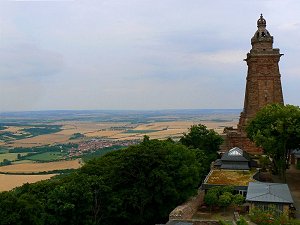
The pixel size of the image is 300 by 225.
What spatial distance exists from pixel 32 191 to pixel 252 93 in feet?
85.7

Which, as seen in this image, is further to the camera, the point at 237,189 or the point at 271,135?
the point at 271,135

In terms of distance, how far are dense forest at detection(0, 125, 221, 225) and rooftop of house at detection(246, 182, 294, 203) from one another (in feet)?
14.5

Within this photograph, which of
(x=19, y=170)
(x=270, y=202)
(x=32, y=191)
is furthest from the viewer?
(x=19, y=170)

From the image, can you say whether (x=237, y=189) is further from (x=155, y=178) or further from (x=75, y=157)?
(x=75, y=157)

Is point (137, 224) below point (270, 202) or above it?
below

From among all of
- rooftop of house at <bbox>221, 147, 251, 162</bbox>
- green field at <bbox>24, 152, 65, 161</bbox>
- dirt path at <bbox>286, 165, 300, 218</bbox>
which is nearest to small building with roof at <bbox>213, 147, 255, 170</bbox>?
rooftop of house at <bbox>221, 147, 251, 162</bbox>

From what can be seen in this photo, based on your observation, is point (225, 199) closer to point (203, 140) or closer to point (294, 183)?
point (294, 183)

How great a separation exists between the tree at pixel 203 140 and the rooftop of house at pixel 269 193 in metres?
13.1

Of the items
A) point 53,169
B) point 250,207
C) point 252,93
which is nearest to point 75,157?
point 53,169

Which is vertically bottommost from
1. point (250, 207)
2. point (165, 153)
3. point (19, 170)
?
point (19, 170)

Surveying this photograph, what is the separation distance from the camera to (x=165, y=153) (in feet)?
91.8

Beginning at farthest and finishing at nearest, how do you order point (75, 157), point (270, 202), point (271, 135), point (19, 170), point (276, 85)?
point (75, 157), point (19, 170), point (276, 85), point (271, 135), point (270, 202)

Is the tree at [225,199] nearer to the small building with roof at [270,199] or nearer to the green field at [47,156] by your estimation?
the small building with roof at [270,199]

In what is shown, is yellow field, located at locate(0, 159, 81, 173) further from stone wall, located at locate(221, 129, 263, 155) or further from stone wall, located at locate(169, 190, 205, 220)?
stone wall, located at locate(169, 190, 205, 220)
